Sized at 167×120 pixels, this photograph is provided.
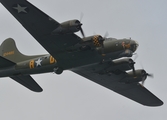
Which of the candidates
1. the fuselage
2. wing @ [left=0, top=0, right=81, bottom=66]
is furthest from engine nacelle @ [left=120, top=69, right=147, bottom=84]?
wing @ [left=0, top=0, right=81, bottom=66]

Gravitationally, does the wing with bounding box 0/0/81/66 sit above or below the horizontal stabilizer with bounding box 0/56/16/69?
above

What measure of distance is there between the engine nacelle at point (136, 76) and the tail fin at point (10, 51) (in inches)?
356

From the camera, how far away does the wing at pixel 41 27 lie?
27.6 meters

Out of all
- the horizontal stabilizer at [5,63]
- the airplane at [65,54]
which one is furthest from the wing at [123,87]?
Answer: the horizontal stabilizer at [5,63]

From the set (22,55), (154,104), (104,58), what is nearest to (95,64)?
(104,58)

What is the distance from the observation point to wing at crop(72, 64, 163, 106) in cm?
3421

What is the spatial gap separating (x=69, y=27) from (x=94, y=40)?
2.13 metres

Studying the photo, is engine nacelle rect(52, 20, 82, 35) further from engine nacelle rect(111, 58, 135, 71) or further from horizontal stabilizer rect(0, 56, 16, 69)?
horizontal stabilizer rect(0, 56, 16, 69)

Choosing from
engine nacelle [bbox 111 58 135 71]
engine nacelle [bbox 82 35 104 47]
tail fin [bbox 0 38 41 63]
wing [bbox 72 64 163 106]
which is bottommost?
wing [bbox 72 64 163 106]

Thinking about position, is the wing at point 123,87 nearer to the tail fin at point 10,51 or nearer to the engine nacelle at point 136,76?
the engine nacelle at point 136,76

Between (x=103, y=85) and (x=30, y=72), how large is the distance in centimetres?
755

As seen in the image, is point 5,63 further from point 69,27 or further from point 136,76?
point 136,76

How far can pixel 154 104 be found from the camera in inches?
1486

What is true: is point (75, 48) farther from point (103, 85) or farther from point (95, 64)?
point (103, 85)
